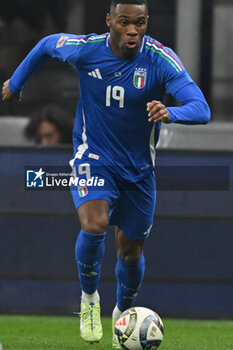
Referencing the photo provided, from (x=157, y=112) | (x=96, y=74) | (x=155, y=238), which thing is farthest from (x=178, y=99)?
(x=155, y=238)

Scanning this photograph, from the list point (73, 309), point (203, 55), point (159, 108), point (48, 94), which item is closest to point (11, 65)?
point (48, 94)

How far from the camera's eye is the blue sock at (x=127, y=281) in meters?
6.45

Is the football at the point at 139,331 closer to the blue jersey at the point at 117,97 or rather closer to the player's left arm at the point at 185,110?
the blue jersey at the point at 117,97

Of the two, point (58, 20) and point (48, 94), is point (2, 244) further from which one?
point (58, 20)

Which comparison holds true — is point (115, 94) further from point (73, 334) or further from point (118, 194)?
point (73, 334)

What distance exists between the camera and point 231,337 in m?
7.14

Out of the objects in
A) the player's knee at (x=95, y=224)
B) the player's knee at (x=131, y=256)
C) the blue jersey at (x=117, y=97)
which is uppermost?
the blue jersey at (x=117, y=97)

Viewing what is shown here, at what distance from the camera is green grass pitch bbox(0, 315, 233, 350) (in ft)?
21.2

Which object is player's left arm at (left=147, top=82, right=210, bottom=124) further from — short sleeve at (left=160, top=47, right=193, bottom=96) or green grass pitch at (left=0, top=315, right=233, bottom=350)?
green grass pitch at (left=0, top=315, right=233, bottom=350)

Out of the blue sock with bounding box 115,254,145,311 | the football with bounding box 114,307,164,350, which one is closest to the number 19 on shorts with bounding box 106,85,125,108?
the blue sock with bounding box 115,254,145,311

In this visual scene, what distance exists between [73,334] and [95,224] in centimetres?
164

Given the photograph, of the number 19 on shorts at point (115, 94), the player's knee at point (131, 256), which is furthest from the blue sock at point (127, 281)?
the number 19 on shorts at point (115, 94)

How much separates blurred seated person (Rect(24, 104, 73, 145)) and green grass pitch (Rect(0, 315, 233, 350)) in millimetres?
1534

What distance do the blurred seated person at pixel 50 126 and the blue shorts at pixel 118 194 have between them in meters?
1.67
